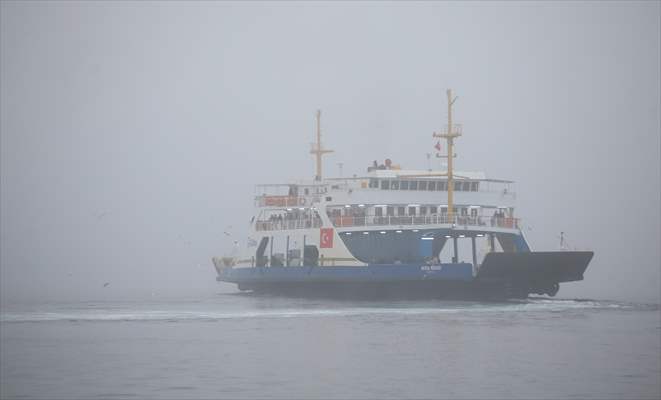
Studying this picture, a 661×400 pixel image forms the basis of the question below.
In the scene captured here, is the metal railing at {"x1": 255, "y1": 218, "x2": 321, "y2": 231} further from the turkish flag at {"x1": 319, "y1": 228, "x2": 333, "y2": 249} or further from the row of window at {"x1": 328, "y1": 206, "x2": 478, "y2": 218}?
the row of window at {"x1": 328, "y1": 206, "x2": 478, "y2": 218}

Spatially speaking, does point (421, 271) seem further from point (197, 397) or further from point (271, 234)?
point (197, 397)

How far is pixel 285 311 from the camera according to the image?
4744 cm

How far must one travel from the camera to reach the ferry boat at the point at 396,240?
50.0 meters

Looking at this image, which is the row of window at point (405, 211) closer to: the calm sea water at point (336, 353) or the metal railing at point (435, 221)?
the metal railing at point (435, 221)

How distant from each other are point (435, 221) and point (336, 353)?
2344 centimetres

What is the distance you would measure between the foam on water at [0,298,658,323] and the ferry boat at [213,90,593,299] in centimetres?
130

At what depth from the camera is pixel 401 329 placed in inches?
1510

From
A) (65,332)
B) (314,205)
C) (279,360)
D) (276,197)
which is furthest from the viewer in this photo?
(276,197)

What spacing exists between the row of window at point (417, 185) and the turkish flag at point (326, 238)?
10.3ft

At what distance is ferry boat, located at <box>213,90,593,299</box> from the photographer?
5003 centimetres

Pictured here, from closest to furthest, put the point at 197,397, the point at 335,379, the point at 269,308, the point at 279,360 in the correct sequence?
1. the point at 197,397
2. the point at 335,379
3. the point at 279,360
4. the point at 269,308

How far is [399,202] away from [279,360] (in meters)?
27.1

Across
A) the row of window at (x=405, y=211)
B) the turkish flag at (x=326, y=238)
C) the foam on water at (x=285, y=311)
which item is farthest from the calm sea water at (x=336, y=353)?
the row of window at (x=405, y=211)

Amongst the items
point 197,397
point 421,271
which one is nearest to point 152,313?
point 421,271
